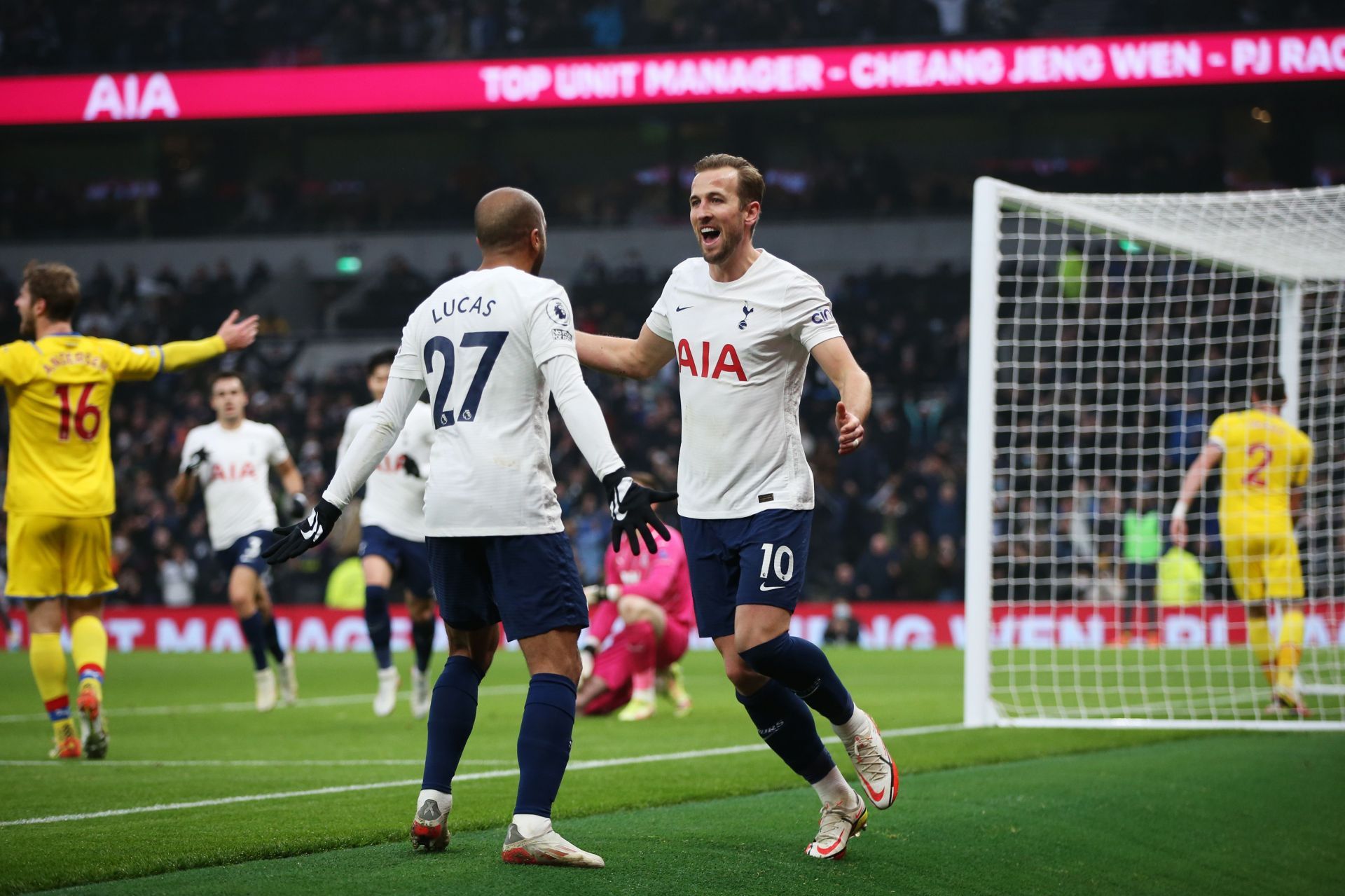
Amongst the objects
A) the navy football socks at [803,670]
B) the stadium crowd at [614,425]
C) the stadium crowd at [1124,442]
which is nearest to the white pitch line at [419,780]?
the navy football socks at [803,670]

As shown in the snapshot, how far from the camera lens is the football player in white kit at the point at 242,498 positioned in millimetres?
10852

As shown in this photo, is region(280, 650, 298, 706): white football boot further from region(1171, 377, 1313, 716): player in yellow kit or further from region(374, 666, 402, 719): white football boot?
region(1171, 377, 1313, 716): player in yellow kit

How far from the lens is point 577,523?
70.4 feet

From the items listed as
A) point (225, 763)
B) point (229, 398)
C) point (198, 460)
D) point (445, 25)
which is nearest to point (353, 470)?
point (225, 763)

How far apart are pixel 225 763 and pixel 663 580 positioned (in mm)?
3586

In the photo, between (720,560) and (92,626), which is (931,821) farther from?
(92,626)

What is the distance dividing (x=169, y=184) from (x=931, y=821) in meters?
28.1

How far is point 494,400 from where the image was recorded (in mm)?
4488

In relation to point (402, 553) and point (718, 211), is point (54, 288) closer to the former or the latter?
point (402, 553)

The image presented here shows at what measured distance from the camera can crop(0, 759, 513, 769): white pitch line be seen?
24.3 feet

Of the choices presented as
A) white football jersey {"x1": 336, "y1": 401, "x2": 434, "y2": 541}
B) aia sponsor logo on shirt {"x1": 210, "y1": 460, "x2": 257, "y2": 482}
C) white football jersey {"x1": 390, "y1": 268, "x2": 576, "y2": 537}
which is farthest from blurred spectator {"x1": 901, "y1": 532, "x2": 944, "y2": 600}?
white football jersey {"x1": 390, "y1": 268, "x2": 576, "y2": 537}

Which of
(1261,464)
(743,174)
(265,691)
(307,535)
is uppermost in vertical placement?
(743,174)

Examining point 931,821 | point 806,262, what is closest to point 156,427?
point 806,262

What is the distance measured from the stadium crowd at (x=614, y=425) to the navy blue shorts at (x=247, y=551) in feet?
28.8
